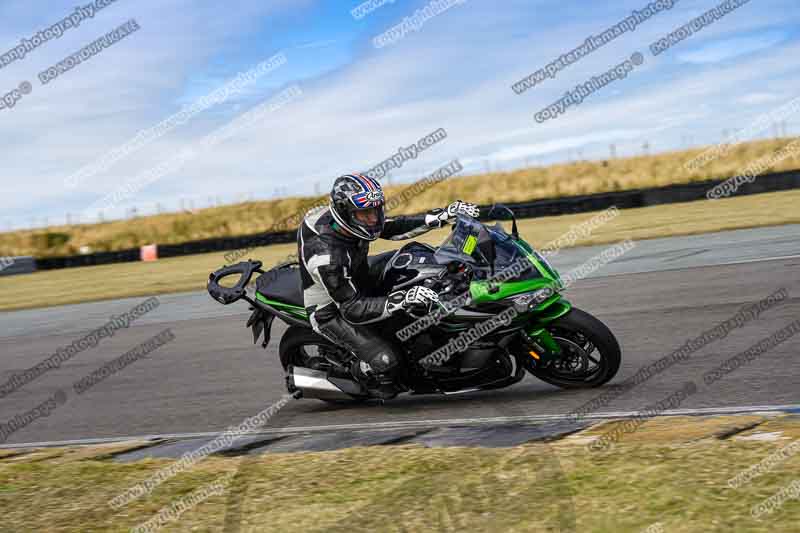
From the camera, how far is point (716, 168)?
124 feet

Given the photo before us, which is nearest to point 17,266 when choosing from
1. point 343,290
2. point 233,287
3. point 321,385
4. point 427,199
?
point 427,199

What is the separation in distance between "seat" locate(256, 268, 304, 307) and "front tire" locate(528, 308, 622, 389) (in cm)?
186

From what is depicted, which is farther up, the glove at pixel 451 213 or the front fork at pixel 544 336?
the glove at pixel 451 213

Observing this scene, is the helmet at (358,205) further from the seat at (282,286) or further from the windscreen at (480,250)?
the seat at (282,286)

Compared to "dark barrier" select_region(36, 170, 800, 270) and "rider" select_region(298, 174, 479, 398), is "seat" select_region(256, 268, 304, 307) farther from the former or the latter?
"dark barrier" select_region(36, 170, 800, 270)

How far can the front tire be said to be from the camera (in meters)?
6.05

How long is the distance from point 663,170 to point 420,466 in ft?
129

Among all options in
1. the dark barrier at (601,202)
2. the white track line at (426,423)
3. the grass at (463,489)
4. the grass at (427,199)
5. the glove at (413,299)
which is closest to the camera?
the grass at (463,489)

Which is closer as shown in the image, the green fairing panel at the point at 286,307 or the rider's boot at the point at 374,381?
the rider's boot at the point at 374,381

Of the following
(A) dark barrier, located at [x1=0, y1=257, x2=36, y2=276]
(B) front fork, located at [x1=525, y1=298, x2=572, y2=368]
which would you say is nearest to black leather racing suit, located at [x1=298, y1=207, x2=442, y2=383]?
(B) front fork, located at [x1=525, y1=298, x2=572, y2=368]

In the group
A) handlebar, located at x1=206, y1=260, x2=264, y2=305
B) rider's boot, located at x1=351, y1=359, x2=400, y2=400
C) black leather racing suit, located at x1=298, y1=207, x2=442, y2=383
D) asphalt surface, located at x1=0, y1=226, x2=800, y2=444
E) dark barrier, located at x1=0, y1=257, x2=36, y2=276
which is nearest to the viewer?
black leather racing suit, located at x1=298, y1=207, x2=442, y2=383

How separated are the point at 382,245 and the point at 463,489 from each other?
19.7m

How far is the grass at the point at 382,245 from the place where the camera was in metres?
18.0

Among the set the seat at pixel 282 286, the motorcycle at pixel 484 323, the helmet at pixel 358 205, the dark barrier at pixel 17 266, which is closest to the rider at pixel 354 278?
the helmet at pixel 358 205
